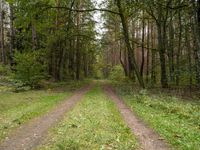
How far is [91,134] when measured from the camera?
34.3ft

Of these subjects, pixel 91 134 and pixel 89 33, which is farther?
pixel 89 33

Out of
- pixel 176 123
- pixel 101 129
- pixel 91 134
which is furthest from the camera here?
pixel 176 123

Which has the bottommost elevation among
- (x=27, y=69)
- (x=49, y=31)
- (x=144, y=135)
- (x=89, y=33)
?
(x=144, y=135)

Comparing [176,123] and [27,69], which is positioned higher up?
[27,69]

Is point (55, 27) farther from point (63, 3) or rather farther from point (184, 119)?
point (184, 119)

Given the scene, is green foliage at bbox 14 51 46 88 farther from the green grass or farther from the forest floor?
the green grass

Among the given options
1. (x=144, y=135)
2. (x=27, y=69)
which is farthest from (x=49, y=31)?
(x=144, y=135)

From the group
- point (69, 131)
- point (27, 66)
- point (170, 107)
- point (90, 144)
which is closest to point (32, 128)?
point (69, 131)

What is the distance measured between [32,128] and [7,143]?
2095 mm

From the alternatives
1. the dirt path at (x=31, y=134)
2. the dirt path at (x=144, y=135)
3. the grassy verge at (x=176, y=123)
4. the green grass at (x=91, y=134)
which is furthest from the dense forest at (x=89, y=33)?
the dirt path at (x=31, y=134)

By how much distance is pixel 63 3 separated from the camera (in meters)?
39.6

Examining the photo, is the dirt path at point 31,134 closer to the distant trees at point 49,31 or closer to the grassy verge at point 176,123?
the grassy verge at point 176,123

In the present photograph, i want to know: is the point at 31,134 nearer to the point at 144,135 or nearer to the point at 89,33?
the point at 144,135

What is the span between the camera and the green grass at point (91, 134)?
9.12m
